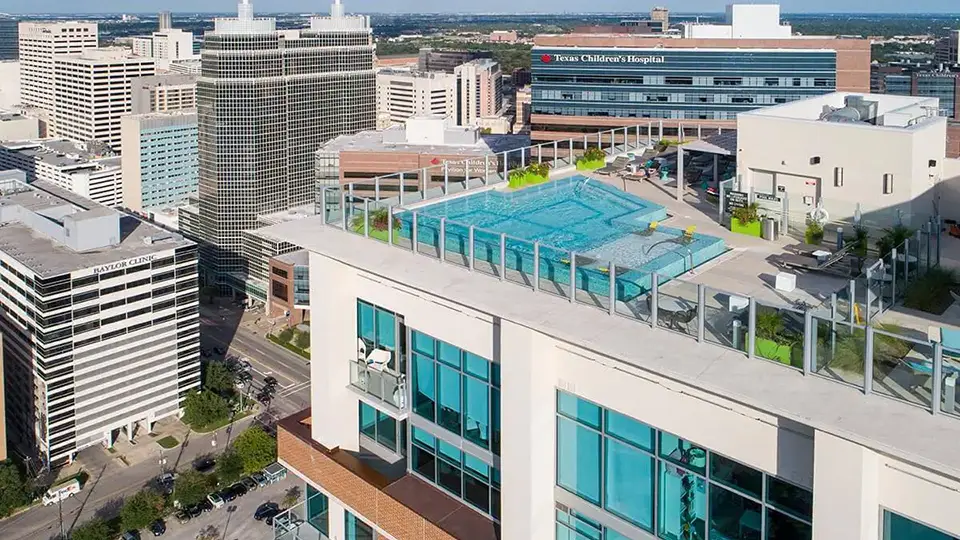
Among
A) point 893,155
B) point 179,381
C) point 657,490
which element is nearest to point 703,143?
point 893,155

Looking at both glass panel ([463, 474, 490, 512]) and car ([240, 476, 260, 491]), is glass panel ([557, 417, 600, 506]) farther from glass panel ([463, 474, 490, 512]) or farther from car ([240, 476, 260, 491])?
car ([240, 476, 260, 491])

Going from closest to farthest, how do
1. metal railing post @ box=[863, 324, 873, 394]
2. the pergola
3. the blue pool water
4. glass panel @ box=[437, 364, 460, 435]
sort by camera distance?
metal railing post @ box=[863, 324, 873, 394]
the blue pool water
glass panel @ box=[437, 364, 460, 435]
the pergola

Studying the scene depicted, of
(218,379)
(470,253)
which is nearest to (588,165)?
(470,253)

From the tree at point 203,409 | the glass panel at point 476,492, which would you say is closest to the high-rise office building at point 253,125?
the tree at point 203,409

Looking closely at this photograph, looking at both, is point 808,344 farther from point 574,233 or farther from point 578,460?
point 574,233

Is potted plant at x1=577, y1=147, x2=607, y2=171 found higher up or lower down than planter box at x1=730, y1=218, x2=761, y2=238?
higher up

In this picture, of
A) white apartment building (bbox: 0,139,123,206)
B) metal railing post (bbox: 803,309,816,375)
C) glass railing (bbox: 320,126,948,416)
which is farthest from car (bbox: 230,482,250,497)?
white apartment building (bbox: 0,139,123,206)
